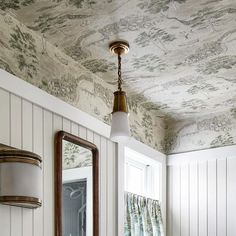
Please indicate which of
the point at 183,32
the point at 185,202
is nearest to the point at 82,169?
the point at 183,32

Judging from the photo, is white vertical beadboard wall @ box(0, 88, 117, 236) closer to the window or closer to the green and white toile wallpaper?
the green and white toile wallpaper

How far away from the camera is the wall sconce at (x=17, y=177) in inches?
80.7

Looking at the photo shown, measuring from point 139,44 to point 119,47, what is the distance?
110mm

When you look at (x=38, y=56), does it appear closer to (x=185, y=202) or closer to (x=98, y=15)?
(x=98, y=15)

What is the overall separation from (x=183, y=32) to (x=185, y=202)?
1.67 metres

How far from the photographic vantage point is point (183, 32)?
8.22 feet

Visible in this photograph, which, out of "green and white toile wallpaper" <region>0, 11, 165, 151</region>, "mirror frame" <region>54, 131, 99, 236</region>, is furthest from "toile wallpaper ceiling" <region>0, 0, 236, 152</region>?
"mirror frame" <region>54, 131, 99, 236</region>

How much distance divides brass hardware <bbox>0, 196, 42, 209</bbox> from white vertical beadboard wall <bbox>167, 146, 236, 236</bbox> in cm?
181

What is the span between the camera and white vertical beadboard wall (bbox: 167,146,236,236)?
358cm

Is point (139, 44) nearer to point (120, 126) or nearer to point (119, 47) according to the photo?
point (119, 47)

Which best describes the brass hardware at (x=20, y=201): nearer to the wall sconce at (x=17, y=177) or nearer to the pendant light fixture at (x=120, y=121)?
the wall sconce at (x=17, y=177)

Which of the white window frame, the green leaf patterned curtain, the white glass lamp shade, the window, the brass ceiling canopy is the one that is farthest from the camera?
the window

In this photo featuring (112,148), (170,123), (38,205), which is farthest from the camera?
(170,123)

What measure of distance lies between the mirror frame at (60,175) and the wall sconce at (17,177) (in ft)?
1.06
